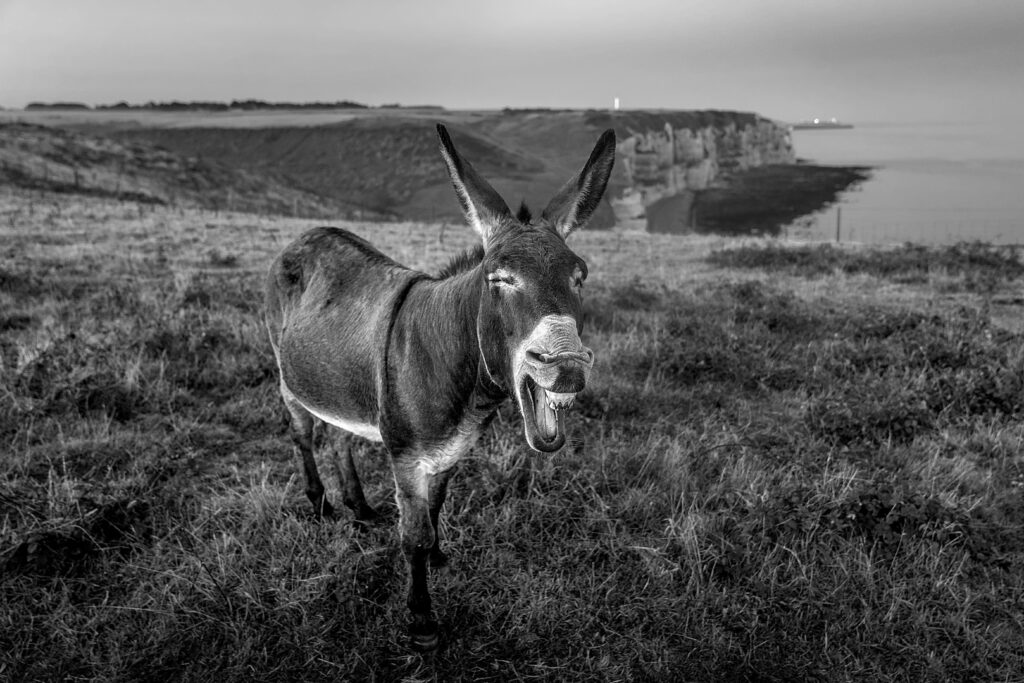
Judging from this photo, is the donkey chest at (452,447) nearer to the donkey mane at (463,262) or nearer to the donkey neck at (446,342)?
the donkey neck at (446,342)

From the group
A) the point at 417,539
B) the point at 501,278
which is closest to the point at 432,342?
the point at 501,278

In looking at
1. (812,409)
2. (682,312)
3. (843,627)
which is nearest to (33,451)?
(843,627)

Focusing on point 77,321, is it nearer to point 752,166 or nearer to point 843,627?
point 843,627

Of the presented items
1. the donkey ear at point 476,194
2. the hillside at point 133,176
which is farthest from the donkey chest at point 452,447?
the hillside at point 133,176

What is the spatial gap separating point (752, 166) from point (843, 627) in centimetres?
20721

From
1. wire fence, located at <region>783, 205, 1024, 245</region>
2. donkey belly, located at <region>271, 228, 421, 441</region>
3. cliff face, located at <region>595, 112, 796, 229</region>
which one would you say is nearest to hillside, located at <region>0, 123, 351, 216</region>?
Result: donkey belly, located at <region>271, 228, 421, 441</region>

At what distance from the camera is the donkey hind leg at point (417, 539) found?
324cm

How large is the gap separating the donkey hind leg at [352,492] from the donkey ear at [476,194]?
245cm

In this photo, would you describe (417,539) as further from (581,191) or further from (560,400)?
(581,191)

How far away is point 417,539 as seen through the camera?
333cm

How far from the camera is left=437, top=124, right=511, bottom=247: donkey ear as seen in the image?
2.74 m

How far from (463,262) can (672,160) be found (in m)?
154

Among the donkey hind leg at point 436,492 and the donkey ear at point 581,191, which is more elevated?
the donkey ear at point 581,191

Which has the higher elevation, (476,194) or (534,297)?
(476,194)
